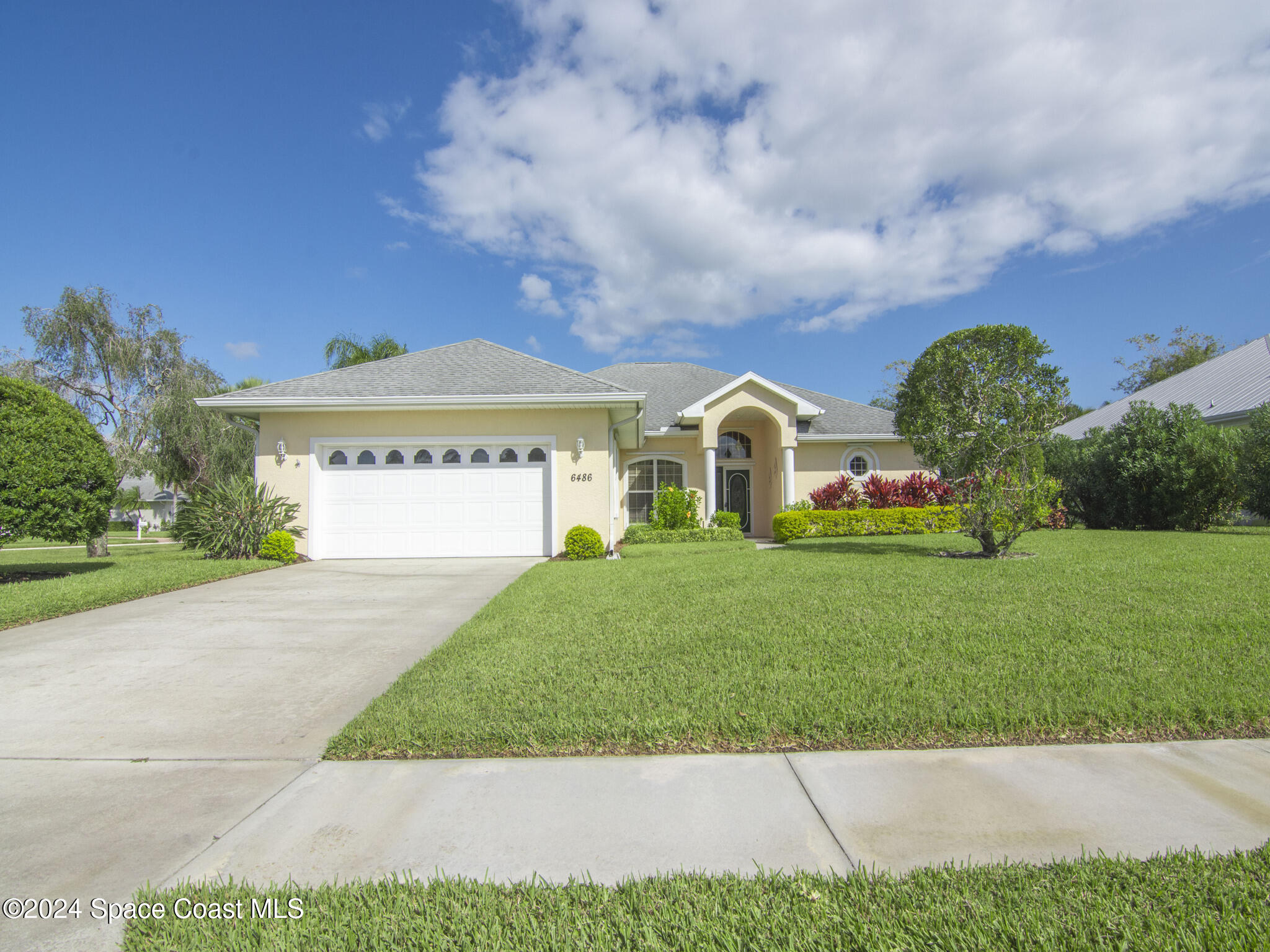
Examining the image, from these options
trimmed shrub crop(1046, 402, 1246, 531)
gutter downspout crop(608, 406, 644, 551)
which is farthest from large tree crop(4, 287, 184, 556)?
trimmed shrub crop(1046, 402, 1246, 531)

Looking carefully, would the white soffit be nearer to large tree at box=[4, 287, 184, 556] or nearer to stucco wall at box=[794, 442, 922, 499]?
stucco wall at box=[794, 442, 922, 499]

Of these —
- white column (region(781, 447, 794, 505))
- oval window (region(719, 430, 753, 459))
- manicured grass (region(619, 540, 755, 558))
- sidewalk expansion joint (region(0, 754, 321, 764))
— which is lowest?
sidewalk expansion joint (region(0, 754, 321, 764))

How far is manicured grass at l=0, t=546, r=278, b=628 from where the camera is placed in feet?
23.8

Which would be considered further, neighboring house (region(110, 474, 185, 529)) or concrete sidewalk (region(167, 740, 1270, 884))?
neighboring house (region(110, 474, 185, 529))

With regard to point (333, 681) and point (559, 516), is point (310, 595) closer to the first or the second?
point (333, 681)

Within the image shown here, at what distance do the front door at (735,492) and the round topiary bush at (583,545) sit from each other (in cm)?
776

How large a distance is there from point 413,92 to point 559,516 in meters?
8.84

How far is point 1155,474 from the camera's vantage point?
15.3 meters

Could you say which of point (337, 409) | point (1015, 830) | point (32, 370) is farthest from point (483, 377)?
point (32, 370)

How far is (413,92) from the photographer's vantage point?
39.0 feet

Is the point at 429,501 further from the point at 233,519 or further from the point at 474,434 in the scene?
the point at 233,519

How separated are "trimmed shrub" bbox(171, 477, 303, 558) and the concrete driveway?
4107 millimetres

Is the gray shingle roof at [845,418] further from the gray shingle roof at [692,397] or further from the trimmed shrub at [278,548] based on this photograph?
the trimmed shrub at [278,548]

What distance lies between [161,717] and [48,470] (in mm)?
7865
